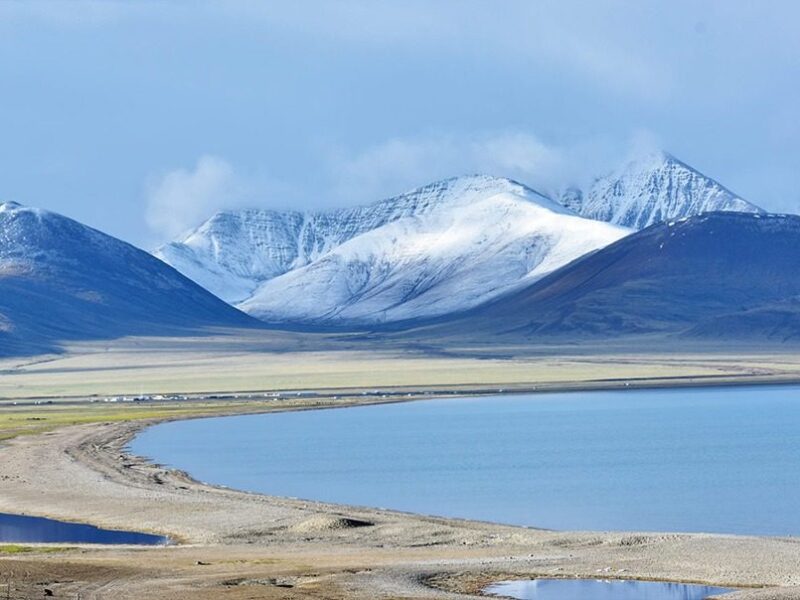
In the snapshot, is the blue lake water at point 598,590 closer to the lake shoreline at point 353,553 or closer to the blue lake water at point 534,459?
the lake shoreline at point 353,553

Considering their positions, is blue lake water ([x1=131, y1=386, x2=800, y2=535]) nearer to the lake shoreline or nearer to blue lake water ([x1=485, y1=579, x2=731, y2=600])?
the lake shoreline

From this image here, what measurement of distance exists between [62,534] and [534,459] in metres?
29.2

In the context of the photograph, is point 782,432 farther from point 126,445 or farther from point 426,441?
point 126,445

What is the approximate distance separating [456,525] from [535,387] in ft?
366

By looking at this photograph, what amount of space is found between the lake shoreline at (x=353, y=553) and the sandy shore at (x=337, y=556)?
5cm

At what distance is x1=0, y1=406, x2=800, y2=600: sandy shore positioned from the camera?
124 ft

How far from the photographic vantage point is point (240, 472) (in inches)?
2940

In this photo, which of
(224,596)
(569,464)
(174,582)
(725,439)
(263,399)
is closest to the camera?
(224,596)

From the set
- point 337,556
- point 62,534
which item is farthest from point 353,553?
point 62,534

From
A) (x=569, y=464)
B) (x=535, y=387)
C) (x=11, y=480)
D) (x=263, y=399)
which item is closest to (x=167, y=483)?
(x=11, y=480)

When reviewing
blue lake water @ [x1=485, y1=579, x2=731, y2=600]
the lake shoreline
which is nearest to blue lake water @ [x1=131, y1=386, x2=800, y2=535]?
the lake shoreline

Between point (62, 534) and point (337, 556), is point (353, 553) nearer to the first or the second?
point (337, 556)

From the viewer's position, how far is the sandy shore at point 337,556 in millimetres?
37938

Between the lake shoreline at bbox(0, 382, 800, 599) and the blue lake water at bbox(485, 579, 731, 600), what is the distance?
22.4 inches
